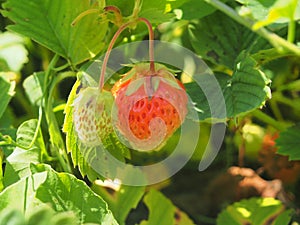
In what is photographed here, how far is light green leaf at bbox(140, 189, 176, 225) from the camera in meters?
1.32

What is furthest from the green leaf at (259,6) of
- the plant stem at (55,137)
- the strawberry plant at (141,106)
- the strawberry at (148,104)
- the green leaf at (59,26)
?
the plant stem at (55,137)

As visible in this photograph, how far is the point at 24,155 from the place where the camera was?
1.19m

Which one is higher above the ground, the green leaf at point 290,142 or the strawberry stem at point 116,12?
the strawberry stem at point 116,12

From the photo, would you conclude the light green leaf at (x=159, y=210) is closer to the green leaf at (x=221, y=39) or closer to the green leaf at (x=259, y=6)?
the green leaf at (x=221, y=39)

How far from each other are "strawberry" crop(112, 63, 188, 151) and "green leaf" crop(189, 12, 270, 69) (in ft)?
0.85

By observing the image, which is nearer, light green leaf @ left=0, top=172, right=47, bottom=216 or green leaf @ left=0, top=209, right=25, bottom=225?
green leaf @ left=0, top=209, right=25, bottom=225

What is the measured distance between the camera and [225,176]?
1687 millimetres

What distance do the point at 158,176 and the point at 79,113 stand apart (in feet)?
1.55

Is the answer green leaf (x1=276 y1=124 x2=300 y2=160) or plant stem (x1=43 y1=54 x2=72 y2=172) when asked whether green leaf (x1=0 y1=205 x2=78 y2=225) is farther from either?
green leaf (x1=276 y1=124 x2=300 y2=160)

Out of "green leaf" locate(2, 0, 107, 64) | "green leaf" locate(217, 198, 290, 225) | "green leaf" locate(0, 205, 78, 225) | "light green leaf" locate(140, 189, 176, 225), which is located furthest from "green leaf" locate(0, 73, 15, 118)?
"green leaf" locate(0, 205, 78, 225)

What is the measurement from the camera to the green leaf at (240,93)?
3.37 ft

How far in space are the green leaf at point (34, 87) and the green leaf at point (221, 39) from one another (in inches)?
12.1

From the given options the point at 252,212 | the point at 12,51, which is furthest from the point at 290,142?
the point at 12,51

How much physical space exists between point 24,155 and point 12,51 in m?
0.40
